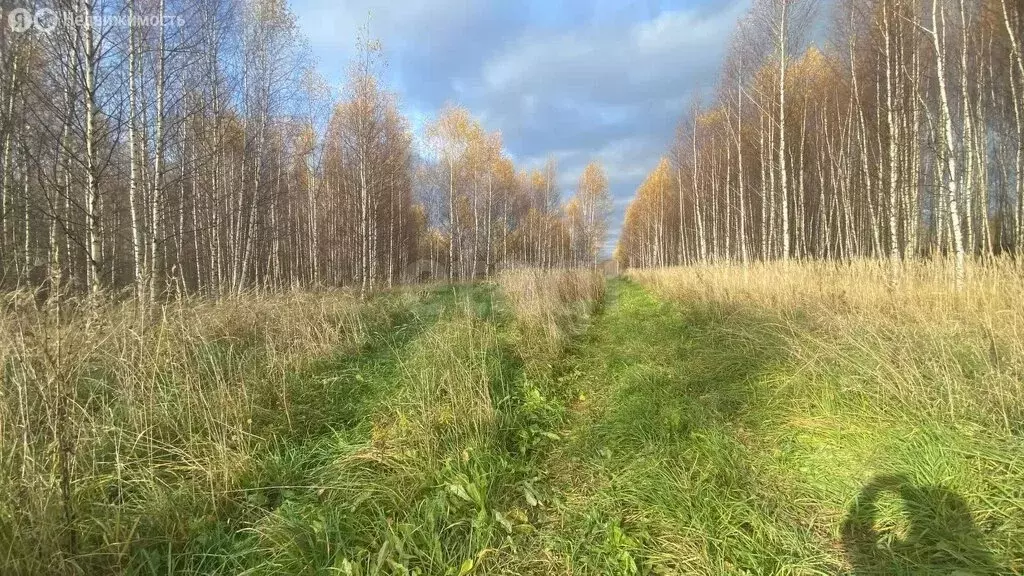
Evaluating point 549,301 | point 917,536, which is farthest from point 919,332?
point 549,301

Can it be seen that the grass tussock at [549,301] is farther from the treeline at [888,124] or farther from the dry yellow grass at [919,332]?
the treeline at [888,124]

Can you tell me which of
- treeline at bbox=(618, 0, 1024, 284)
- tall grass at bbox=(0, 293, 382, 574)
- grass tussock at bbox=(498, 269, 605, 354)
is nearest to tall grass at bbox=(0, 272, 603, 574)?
tall grass at bbox=(0, 293, 382, 574)

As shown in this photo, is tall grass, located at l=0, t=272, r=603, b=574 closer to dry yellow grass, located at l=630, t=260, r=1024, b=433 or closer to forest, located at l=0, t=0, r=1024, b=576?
forest, located at l=0, t=0, r=1024, b=576

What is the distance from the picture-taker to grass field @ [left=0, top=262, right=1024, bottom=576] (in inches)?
71.3

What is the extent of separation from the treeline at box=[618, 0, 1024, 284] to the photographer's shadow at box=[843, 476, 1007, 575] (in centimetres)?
521

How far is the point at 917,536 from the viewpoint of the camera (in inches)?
70.7

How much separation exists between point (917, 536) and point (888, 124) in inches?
538

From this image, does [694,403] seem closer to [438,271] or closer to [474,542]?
Answer: [474,542]

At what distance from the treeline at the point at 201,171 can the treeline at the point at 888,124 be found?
405 inches

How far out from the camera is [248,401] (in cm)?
305

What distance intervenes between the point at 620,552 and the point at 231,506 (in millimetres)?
2230

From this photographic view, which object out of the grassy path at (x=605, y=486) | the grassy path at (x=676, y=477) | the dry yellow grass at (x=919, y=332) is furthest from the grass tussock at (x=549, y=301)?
the dry yellow grass at (x=919, y=332)

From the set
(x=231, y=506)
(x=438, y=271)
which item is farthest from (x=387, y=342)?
(x=438, y=271)

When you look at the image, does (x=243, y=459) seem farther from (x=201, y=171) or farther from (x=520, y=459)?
(x=201, y=171)
